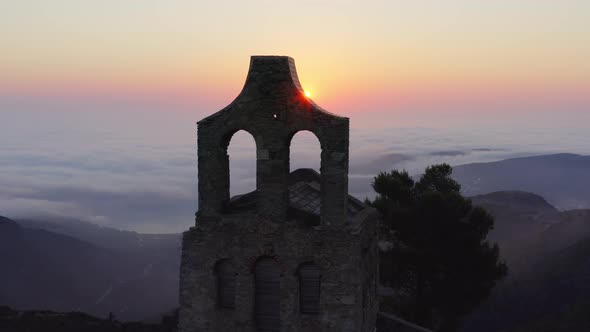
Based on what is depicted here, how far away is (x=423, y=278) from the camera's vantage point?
2723 cm

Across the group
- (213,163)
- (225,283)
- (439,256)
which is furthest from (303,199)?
(439,256)

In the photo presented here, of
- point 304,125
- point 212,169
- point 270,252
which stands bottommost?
point 270,252

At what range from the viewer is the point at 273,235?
1282 cm

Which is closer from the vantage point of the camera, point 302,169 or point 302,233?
point 302,233

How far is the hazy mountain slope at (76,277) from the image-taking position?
58.1 m

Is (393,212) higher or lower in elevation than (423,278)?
higher

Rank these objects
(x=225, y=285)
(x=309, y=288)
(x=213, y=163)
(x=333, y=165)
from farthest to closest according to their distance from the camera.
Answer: (x=225, y=285) < (x=213, y=163) < (x=309, y=288) < (x=333, y=165)

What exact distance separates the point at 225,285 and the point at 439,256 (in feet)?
51.8

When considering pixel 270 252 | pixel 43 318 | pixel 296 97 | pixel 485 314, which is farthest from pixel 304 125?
pixel 485 314

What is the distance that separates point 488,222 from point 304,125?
1739cm

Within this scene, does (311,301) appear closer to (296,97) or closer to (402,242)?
(296,97)

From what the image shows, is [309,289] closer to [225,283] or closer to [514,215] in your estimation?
[225,283]

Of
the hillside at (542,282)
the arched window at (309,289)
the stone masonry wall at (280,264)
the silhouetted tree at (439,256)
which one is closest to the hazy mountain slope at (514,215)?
the hillside at (542,282)

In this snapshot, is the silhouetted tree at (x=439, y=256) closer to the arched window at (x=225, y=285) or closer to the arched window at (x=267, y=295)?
the arched window at (x=267, y=295)
